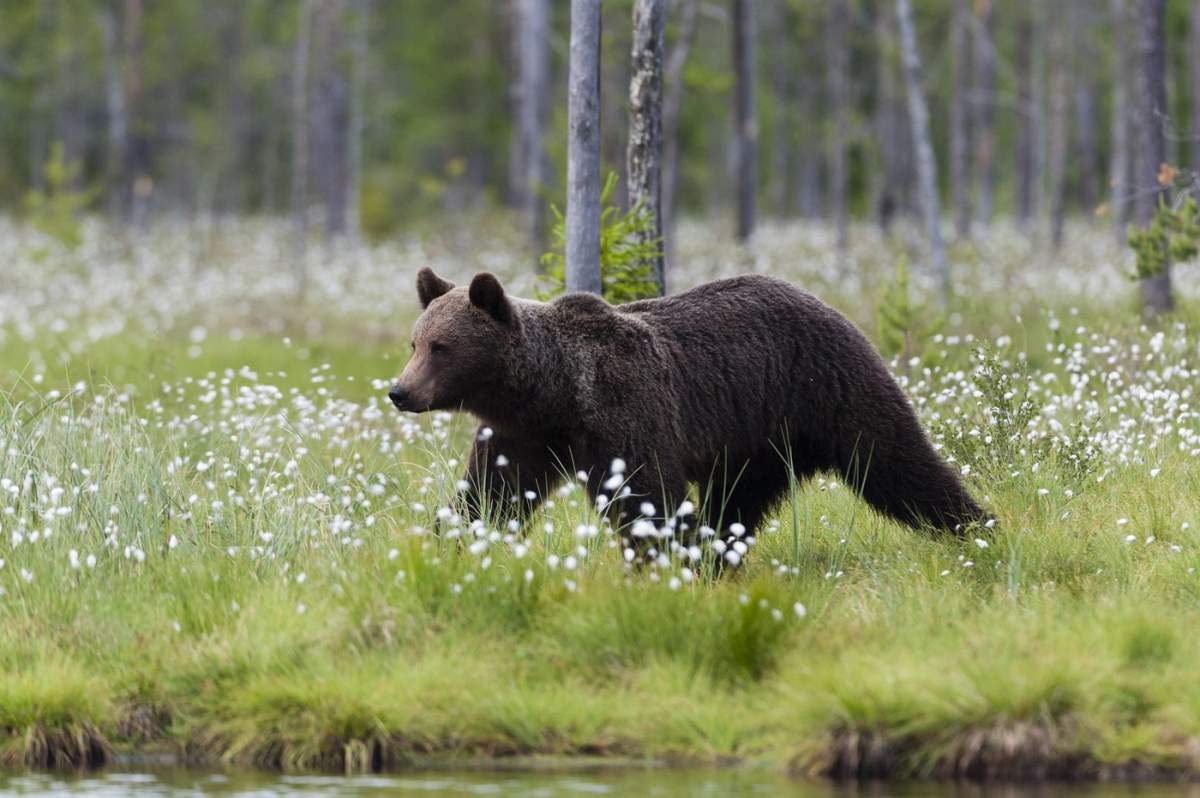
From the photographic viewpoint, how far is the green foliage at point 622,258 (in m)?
9.21

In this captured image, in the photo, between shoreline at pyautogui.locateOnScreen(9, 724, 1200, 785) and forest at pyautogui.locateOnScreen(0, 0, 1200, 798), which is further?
forest at pyautogui.locateOnScreen(0, 0, 1200, 798)

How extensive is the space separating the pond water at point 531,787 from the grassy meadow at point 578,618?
0.51 ft

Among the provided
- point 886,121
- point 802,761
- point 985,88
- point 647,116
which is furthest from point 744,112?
point 802,761

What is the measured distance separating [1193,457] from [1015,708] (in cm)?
348

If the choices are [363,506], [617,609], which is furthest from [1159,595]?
[363,506]

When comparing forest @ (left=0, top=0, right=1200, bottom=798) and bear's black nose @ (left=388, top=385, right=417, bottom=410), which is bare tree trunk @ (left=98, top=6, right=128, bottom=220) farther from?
bear's black nose @ (left=388, top=385, right=417, bottom=410)

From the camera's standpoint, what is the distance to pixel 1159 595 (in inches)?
255

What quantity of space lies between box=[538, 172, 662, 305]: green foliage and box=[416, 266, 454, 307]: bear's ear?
2.03 meters

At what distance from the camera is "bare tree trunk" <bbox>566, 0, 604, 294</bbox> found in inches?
347

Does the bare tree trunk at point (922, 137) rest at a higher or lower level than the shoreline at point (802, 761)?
higher

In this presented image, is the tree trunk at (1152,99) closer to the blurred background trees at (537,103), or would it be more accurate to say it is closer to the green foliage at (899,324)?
the blurred background trees at (537,103)

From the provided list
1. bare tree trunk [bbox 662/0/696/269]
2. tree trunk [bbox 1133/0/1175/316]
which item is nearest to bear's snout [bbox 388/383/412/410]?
tree trunk [bbox 1133/0/1175/316]

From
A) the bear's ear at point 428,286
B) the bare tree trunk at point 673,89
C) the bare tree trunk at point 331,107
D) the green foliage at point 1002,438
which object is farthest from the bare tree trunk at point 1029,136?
the bear's ear at point 428,286

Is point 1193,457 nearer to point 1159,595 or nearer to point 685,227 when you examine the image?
point 1159,595
